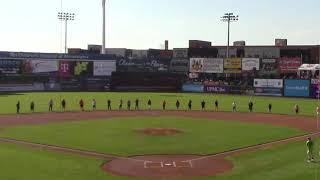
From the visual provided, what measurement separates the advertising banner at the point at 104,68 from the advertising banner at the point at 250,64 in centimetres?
2496

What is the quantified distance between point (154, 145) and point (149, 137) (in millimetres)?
3341

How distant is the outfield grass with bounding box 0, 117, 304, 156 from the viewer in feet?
99.5

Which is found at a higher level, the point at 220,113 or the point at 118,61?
the point at 118,61

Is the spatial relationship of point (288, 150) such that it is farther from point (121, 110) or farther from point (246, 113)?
point (121, 110)

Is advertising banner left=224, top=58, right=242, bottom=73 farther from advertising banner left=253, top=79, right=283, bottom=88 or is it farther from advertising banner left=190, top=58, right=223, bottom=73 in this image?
advertising banner left=253, top=79, right=283, bottom=88

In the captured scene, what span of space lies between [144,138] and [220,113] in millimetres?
20878

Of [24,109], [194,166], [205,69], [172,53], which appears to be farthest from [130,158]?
[172,53]

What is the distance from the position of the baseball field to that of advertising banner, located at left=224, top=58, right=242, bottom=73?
39358 millimetres

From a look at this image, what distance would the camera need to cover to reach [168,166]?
25.0 m

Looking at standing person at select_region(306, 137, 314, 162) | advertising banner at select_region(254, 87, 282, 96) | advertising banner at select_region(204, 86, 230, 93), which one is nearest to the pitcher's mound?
standing person at select_region(306, 137, 314, 162)

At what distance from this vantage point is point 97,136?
3506 cm

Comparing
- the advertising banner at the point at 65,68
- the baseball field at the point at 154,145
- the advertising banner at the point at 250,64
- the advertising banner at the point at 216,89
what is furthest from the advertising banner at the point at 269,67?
the baseball field at the point at 154,145

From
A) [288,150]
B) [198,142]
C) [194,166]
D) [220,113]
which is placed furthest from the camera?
[220,113]

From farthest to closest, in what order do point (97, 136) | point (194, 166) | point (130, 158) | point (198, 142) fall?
point (97, 136), point (198, 142), point (130, 158), point (194, 166)
